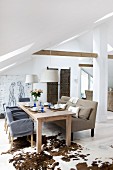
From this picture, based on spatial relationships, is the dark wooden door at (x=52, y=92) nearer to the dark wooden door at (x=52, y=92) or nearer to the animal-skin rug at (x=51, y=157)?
the dark wooden door at (x=52, y=92)

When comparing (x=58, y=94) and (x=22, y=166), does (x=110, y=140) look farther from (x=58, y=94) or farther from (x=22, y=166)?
(x=58, y=94)

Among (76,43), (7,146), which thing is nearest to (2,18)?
(7,146)

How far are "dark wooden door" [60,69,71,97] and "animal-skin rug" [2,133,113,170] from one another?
4.66 meters

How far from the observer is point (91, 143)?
164 inches

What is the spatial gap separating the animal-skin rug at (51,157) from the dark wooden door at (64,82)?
4664 mm

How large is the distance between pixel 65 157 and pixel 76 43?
6868 mm

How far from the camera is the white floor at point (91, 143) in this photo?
3170 millimetres

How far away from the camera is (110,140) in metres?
4.39

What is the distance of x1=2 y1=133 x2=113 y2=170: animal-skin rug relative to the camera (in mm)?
3016

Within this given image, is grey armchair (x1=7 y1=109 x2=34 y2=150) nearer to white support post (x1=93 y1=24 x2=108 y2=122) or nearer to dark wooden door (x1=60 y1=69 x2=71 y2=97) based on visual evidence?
white support post (x1=93 y1=24 x2=108 y2=122)

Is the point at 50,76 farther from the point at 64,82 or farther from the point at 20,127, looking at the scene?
the point at 64,82

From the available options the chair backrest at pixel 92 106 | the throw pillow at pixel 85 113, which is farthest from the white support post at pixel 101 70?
the throw pillow at pixel 85 113

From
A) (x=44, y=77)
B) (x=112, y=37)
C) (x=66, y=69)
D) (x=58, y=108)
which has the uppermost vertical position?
(x=112, y=37)

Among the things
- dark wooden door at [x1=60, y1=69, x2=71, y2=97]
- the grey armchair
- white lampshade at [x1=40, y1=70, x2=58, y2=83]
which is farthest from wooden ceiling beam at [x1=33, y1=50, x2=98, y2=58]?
dark wooden door at [x1=60, y1=69, x2=71, y2=97]
